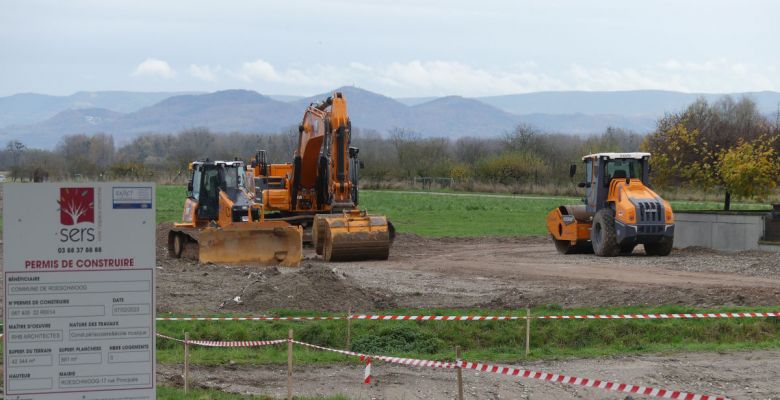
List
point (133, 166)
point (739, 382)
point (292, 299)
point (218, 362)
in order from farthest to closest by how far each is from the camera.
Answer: point (133, 166) → point (292, 299) → point (218, 362) → point (739, 382)

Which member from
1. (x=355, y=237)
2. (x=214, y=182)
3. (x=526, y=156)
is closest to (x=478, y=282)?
(x=355, y=237)

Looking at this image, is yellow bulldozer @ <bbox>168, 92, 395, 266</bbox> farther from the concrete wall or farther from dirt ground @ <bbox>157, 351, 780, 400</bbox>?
dirt ground @ <bbox>157, 351, 780, 400</bbox>

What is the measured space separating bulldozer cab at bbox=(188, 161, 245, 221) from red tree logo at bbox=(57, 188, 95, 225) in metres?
21.0

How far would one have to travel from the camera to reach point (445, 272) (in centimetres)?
2503

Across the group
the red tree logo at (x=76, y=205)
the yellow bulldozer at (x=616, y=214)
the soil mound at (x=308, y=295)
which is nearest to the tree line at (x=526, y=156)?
the red tree logo at (x=76, y=205)

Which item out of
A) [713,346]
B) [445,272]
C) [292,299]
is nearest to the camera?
[713,346]

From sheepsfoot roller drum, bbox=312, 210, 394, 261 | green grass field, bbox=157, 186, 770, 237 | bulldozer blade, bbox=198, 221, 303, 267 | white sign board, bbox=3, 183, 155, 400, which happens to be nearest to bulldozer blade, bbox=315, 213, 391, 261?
sheepsfoot roller drum, bbox=312, 210, 394, 261

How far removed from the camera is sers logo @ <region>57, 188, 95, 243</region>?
309 inches

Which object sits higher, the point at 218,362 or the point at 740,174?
the point at 740,174

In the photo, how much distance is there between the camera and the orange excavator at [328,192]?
26859 millimetres

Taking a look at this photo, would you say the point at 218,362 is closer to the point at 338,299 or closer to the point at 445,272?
the point at 338,299

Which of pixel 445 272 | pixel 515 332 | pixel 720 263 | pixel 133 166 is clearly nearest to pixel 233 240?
pixel 445 272

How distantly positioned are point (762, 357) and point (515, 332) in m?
4.00

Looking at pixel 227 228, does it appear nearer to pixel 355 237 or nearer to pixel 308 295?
pixel 355 237
